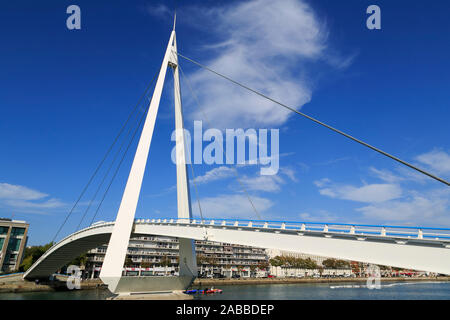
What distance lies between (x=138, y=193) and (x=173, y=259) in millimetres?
57624

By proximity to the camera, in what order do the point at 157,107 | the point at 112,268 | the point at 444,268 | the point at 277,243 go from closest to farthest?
the point at 444,268, the point at 277,243, the point at 112,268, the point at 157,107

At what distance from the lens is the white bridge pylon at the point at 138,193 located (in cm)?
2775

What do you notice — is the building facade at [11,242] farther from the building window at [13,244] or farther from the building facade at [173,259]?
the building facade at [173,259]

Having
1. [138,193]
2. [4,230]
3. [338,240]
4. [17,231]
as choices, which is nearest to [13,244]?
[17,231]

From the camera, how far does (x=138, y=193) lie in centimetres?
3000

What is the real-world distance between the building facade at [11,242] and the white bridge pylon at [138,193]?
46754 mm

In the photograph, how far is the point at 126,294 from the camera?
2831 cm

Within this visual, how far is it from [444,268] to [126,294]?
2543 cm

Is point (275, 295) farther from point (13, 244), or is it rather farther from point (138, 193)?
point (13, 244)

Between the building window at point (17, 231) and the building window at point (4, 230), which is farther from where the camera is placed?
the building window at point (17, 231)

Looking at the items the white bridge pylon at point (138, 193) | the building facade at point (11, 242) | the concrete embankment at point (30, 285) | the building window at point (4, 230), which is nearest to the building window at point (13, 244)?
the building facade at point (11, 242)

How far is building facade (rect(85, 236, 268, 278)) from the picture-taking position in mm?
72000

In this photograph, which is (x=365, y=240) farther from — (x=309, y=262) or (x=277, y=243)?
(x=309, y=262)
